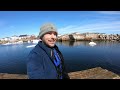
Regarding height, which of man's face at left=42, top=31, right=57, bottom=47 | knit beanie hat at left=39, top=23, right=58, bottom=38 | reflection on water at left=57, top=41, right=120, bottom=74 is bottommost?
reflection on water at left=57, top=41, right=120, bottom=74

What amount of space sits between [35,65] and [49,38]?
0.25 meters

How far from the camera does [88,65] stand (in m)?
7.12

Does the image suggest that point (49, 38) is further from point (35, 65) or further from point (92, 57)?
point (92, 57)

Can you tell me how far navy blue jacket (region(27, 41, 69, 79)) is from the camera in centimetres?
139

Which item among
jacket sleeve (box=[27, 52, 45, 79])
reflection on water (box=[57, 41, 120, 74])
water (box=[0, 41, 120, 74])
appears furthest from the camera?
reflection on water (box=[57, 41, 120, 74])

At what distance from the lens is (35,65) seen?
4.55 ft

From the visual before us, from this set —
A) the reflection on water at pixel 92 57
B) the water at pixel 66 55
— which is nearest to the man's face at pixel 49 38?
the water at pixel 66 55

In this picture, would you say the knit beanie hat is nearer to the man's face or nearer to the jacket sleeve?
the man's face

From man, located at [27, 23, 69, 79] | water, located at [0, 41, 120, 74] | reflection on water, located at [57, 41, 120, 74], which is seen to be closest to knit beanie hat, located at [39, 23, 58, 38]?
man, located at [27, 23, 69, 79]

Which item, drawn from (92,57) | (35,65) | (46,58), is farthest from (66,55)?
(92,57)

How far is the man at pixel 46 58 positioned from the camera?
139cm

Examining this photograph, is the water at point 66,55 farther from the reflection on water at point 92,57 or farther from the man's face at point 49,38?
the man's face at point 49,38
